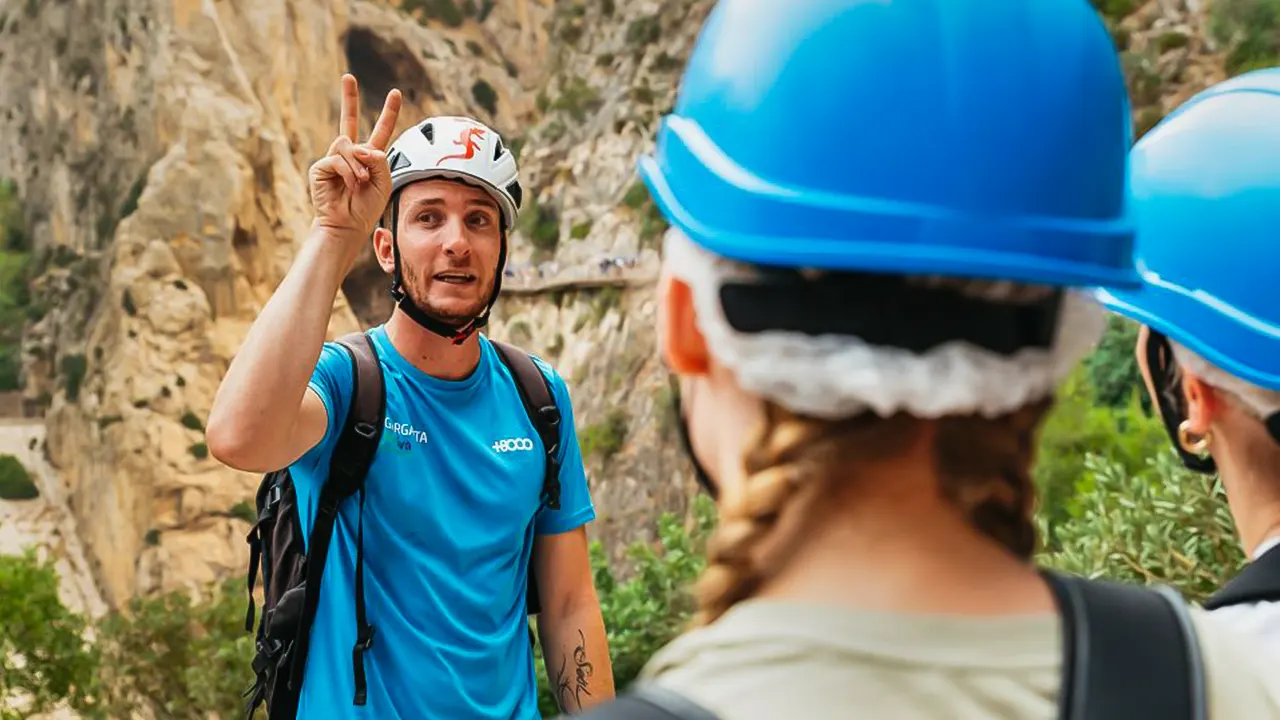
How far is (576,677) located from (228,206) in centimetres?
3722

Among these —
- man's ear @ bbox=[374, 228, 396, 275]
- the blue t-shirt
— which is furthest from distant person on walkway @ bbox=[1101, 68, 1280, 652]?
man's ear @ bbox=[374, 228, 396, 275]

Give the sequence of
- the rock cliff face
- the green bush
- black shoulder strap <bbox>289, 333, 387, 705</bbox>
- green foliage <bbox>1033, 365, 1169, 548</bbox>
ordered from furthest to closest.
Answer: the rock cliff face → green foliage <bbox>1033, 365, 1169, 548</bbox> → the green bush → black shoulder strap <bbox>289, 333, 387, 705</bbox>

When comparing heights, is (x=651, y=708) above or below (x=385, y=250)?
below

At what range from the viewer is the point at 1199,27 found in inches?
999

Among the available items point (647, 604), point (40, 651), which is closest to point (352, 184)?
point (647, 604)

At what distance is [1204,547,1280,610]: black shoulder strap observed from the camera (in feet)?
5.04

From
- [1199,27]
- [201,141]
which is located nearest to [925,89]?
[1199,27]

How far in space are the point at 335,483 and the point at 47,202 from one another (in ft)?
153

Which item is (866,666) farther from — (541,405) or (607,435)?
(607,435)

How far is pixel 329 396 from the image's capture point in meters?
2.96

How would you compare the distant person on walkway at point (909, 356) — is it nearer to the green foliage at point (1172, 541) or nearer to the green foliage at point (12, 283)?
the green foliage at point (1172, 541)

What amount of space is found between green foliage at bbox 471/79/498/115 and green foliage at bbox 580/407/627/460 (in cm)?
2131

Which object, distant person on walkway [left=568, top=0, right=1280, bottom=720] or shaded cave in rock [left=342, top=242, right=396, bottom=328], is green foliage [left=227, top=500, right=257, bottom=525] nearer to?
shaded cave in rock [left=342, top=242, right=396, bottom=328]

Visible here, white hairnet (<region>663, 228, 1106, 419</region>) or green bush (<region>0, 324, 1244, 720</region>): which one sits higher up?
white hairnet (<region>663, 228, 1106, 419</region>)
